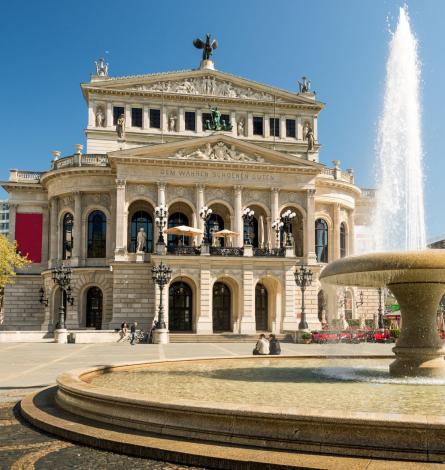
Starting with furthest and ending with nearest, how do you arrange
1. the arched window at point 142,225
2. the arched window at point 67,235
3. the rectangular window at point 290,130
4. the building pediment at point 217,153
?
1. the rectangular window at point 290,130
2. the arched window at point 67,235
3. the arched window at point 142,225
4. the building pediment at point 217,153

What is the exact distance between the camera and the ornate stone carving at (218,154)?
4881 cm

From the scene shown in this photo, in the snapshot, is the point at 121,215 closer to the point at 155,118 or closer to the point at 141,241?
→ the point at 141,241

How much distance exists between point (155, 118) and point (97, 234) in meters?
12.8

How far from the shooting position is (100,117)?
185 ft

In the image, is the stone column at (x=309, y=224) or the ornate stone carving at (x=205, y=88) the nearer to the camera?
the stone column at (x=309, y=224)

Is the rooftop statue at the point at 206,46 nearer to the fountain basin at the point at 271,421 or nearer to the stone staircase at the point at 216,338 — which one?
the stone staircase at the point at 216,338

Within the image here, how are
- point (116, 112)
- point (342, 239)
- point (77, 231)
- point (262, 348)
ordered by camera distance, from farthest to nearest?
point (342, 239)
point (116, 112)
point (77, 231)
point (262, 348)

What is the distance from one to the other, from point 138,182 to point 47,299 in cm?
1340

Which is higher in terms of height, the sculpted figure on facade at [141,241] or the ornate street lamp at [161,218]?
the ornate street lamp at [161,218]

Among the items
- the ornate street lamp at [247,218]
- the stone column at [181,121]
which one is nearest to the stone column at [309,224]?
the ornate street lamp at [247,218]

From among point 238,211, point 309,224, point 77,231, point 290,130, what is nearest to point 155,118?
point 290,130

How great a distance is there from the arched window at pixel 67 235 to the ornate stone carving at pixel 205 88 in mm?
14131

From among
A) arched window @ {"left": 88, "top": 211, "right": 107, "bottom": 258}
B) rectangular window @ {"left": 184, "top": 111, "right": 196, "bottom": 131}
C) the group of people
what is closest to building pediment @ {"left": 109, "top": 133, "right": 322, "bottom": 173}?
arched window @ {"left": 88, "top": 211, "right": 107, "bottom": 258}

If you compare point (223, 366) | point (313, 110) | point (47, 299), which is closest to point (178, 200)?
point (47, 299)
